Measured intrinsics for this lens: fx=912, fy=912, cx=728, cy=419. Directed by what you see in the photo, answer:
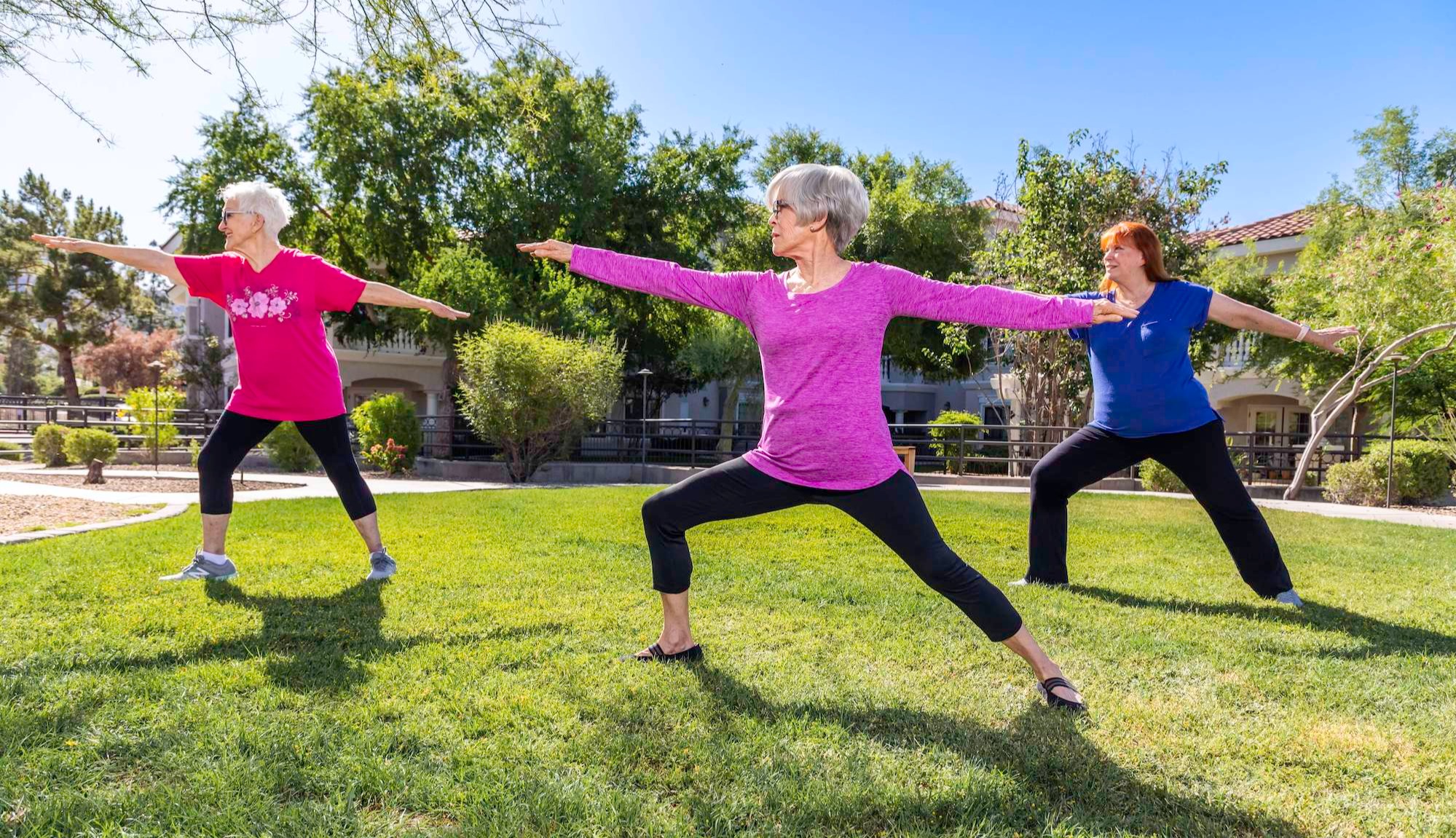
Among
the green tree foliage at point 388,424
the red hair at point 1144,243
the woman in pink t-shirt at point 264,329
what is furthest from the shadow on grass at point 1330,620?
the green tree foliage at point 388,424

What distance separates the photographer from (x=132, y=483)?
13.4 m

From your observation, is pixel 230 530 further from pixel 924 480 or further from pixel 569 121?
pixel 569 121

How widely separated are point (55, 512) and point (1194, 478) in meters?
9.67

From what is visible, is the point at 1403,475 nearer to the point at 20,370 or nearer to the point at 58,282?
the point at 58,282

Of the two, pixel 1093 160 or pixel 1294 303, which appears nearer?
pixel 1093 160

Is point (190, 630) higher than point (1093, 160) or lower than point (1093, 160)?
lower

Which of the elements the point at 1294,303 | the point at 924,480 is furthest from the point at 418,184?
the point at 1294,303

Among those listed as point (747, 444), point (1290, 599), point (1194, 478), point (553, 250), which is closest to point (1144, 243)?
point (1194, 478)

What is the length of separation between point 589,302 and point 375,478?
6.23 metres

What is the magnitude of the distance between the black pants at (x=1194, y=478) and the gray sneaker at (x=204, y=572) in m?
4.42

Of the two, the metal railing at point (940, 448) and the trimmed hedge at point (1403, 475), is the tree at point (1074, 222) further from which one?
the trimmed hedge at point (1403, 475)

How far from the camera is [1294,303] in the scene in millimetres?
19922

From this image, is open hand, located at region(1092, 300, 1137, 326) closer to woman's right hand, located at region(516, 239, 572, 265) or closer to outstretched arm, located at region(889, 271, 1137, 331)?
outstretched arm, located at region(889, 271, 1137, 331)

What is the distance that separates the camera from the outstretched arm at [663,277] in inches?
127
